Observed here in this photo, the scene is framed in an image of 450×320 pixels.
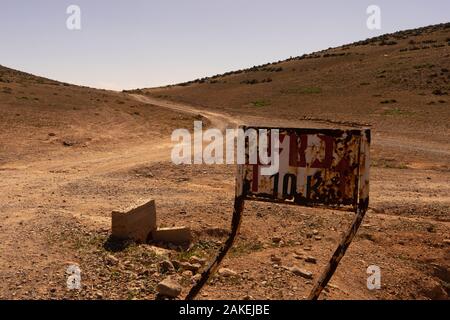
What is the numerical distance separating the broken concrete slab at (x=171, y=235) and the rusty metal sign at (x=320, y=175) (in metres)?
3.24

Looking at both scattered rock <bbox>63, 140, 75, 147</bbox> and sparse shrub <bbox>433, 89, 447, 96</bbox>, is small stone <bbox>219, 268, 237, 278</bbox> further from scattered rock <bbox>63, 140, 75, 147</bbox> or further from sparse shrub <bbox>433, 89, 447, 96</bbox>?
sparse shrub <bbox>433, 89, 447, 96</bbox>

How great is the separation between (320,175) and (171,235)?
13.0 ft

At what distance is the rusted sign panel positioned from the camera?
456 centimetres

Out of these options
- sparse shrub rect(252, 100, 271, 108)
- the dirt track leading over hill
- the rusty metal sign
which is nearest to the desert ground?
the dirt track leading over hill

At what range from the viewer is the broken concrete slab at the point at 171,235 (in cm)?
800

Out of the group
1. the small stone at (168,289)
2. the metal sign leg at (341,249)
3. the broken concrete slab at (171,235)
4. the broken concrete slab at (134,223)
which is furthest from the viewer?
the broken concrete slab at (171,235)

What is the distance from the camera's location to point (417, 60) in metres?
53.1

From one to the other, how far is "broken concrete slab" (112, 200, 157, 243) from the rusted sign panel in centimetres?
312

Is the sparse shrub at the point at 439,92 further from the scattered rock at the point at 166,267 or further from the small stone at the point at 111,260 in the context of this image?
the small stone at the point at 111,260

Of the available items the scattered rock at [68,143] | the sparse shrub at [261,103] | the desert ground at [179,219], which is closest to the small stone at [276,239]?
the desert ground at [179,219]

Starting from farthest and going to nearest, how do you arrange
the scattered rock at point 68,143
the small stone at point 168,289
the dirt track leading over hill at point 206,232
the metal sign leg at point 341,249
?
the scattered rock at point 68,143 → the dirt track leading over hill at point 206,232 → the small stone at point 168,289 → the metal sign leg at point 341,249

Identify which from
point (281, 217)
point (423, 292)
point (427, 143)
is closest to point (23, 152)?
point (281, 217)

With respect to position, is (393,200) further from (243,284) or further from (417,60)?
(417,60)
